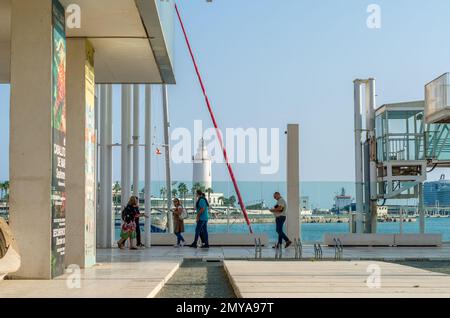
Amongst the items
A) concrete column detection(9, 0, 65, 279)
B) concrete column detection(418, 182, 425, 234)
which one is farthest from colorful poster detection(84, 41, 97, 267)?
concrete column detection(418, 182, 425, 234)

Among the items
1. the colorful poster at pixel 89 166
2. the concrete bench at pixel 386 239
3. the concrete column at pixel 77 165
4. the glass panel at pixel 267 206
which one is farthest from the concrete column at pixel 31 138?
the glass panel at pixel 267 206

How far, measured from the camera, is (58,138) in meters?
11.6

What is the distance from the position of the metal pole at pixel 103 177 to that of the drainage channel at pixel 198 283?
249 inches

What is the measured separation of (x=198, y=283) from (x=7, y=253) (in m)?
2.93

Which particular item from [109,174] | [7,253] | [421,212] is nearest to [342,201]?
[421,212]

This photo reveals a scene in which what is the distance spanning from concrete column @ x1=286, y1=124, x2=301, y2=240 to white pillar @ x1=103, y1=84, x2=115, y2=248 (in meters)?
5.10

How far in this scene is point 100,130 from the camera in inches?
917

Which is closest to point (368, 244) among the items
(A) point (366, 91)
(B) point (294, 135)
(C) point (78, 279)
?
(B) point (294, 135)

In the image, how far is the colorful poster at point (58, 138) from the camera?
1134 cm

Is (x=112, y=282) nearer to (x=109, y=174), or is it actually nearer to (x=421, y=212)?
(x=109, y=174)

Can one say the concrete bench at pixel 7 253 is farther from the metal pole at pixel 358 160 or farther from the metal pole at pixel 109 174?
the metal pole at pixel 358 160

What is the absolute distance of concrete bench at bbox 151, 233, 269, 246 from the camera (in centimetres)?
2434

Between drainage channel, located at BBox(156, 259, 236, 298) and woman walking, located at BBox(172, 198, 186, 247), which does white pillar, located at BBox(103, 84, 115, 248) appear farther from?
drainage channel, located at BBox(156, 259, 236, 298)
